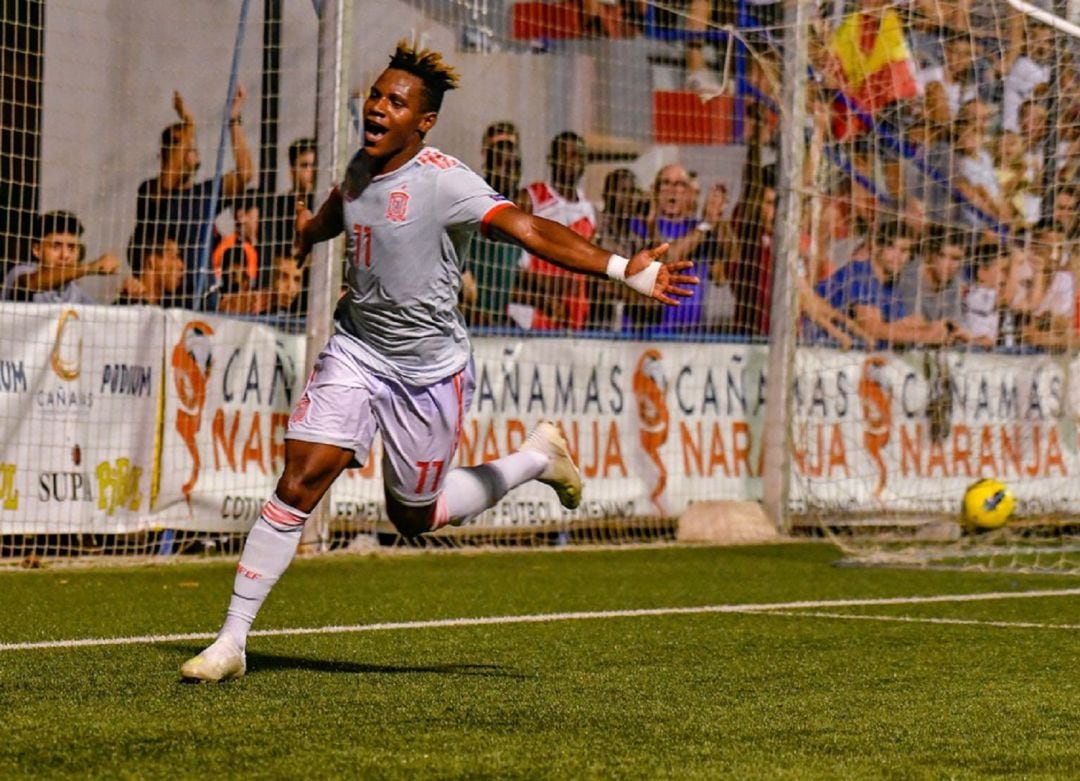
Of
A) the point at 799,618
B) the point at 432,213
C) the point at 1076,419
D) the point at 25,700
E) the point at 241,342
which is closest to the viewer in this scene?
the point at 25,700

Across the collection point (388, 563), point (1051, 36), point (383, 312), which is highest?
point (1051, 36)

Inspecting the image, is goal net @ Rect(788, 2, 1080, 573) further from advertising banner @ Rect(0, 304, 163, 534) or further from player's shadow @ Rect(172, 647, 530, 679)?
player's shadow @ Rect(172, 647, 530, 679)

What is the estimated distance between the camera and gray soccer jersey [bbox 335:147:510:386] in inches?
258

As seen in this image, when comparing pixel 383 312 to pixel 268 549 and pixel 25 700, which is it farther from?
pixel 25 700

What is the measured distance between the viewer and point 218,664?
6.03 meters

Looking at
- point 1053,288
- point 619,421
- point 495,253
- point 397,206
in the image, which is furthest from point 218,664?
point 1053,288

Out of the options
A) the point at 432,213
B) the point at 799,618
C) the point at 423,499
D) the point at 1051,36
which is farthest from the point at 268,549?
the point at 1051,36

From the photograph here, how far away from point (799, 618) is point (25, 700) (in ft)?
13.2

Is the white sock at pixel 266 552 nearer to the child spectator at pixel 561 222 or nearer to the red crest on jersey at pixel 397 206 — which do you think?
the red crest on jersey at pixel 397 206

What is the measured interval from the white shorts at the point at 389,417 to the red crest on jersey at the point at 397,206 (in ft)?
1.59

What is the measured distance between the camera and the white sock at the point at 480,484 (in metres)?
7.15

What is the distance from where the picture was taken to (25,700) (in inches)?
219

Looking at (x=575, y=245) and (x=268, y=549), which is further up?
(x=575, y=245)

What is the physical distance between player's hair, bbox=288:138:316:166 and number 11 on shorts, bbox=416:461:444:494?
5317 mm
